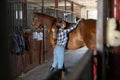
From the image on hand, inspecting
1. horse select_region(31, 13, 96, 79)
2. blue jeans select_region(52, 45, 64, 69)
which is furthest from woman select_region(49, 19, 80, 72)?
horse select_region(31, 13, 96, 79)

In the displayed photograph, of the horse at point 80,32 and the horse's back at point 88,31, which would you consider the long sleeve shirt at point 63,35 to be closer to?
the horse at point 80,32

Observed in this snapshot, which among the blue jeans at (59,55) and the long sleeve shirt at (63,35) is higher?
the long sleeve shirt at (63,35)

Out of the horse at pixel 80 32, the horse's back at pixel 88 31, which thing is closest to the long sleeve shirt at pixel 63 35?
the horse at pixel 80 32

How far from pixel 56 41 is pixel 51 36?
279 mm

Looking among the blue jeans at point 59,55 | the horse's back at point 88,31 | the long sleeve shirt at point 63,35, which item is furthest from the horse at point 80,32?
the blue jeans at point 59,55

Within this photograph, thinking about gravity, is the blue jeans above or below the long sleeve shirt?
below

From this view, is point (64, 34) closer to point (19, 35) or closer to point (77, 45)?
point (77, 45)

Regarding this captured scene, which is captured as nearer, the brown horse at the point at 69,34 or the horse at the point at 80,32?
the horse at the point at 80,32

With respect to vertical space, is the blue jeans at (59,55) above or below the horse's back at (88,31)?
below

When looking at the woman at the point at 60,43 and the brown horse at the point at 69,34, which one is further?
the brown horse at the point at 69,34

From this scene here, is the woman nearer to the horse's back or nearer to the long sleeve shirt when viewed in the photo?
the long sleeve shirt

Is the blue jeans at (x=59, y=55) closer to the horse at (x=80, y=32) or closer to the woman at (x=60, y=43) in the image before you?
the woman at (x=60, y=43)

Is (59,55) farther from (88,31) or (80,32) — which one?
(88,31)

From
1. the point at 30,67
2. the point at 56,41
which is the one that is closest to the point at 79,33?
the point at 56,41
